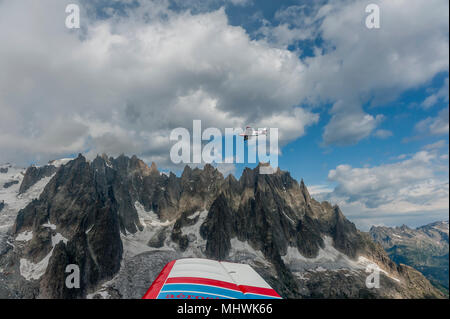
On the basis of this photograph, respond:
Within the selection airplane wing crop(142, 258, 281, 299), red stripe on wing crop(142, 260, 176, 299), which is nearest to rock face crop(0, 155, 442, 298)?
red stripe on wing crop(142, 260, 176, 299)

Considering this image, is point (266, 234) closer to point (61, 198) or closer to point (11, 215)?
point (61, 198)

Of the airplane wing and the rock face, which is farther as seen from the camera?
the rock face

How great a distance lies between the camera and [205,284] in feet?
63.5

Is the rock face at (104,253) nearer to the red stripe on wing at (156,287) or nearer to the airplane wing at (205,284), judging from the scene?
the red stripe on wing at (156,287)

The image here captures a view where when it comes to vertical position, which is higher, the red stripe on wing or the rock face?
the red stripe on wing

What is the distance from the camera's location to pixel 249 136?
254 feet

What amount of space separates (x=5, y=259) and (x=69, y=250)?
49.8 m

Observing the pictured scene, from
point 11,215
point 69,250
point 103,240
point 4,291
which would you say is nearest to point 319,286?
point 103,240

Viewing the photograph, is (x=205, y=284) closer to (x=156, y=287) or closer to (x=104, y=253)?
(x=156, y=287)

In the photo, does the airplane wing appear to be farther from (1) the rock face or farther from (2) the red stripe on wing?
(1) the rock face

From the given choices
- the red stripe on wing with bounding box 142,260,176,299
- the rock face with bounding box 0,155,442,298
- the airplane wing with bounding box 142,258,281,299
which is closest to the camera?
the red stripe on wing with bounding box 142,260,176,299

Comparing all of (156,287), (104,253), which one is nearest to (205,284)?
(156,287)

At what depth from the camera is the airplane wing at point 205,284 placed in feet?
57.9

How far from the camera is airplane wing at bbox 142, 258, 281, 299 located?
695 inches
